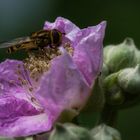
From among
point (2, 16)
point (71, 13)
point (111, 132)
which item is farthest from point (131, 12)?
point (111, 132)

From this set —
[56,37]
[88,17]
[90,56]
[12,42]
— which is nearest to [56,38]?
[56,37]

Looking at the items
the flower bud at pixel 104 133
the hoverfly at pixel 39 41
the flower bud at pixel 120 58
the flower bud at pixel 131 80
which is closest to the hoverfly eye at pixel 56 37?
the hoverfly at pixel 39 41

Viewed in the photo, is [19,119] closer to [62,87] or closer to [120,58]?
[62,87]

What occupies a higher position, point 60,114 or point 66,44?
point 66,44

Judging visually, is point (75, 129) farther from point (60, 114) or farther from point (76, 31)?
point (76, 31)

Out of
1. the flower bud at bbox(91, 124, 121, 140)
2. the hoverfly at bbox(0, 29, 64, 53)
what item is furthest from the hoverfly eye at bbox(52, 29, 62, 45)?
the flower bud at bbox(91, 124, 121, 140)

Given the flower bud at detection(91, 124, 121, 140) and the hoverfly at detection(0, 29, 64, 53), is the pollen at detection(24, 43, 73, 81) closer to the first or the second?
the hoverfly at detection(0, 29, 64, 53)
